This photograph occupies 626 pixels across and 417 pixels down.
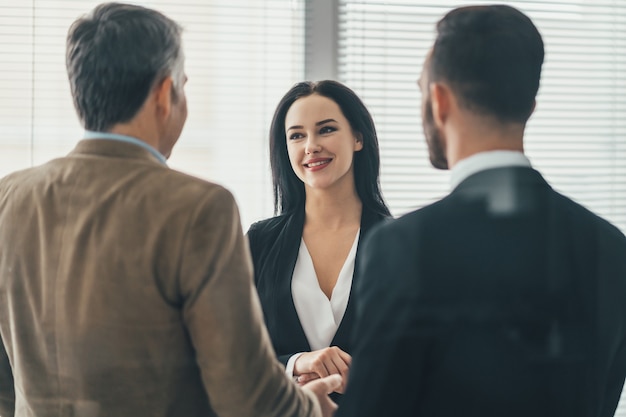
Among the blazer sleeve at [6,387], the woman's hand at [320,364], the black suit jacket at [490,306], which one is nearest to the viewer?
the black suit jacket at [490,306]

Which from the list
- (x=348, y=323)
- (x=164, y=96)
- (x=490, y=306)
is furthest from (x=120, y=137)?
(x=348, y=323)

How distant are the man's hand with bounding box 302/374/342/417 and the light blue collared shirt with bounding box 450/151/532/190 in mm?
377

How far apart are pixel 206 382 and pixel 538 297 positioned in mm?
423

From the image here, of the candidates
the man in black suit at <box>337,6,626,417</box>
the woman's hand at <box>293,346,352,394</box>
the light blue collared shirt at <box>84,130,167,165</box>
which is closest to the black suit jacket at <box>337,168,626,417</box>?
the man in black suit at <box>337,6,626,417</box>

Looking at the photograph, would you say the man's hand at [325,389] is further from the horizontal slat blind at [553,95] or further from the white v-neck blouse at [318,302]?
the horizontal slat blind at [553,95]

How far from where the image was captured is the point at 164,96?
0.86m

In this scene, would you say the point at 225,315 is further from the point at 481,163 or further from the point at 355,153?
the point at 355,153

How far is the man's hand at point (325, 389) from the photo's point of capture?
0.98 meters

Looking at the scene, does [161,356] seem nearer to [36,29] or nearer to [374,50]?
[36,29]

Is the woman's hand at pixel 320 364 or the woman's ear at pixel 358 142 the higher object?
the woman's ear at pixel 358 142

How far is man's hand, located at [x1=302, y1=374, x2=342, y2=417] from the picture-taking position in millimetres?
984

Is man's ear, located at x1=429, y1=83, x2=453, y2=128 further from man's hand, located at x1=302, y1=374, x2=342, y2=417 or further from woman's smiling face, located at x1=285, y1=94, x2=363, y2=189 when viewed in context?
woman's smiling face, located at x1=285, y1=94, x2=363, y2=189

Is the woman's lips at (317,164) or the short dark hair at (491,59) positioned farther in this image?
the woman's lips at (317,164)

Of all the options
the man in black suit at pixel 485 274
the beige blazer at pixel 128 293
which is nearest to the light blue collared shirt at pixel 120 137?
the beige blazer at pixel 128 293
